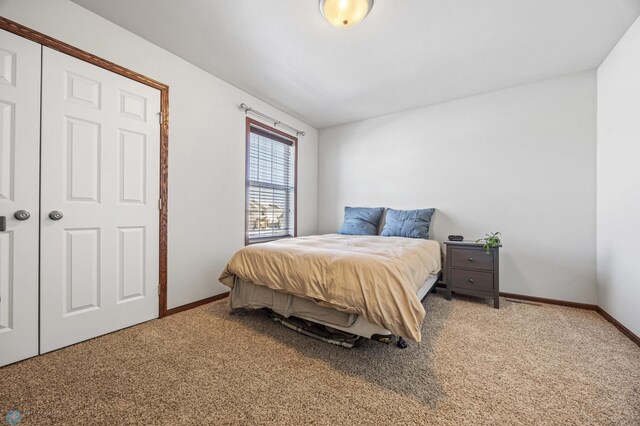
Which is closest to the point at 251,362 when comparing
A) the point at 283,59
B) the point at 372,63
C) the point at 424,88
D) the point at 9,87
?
the point at 9,87

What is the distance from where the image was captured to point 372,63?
8.07ft

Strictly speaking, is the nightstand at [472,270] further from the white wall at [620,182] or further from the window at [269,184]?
the window at [269,184]

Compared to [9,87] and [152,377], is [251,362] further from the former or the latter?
[9,87]

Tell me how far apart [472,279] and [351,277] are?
184 centimetres

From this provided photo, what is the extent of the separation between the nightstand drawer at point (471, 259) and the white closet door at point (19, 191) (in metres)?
3.60

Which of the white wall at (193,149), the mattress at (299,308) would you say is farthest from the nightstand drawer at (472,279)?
the white wall at (193,149)

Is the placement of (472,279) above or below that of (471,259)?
below

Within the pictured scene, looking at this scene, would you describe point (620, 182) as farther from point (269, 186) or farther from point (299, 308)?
point (269, 186)

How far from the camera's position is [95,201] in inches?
73.8

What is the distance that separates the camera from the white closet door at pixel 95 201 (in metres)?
1.68

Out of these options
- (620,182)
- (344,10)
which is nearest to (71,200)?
(344,10)

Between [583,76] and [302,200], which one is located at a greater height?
[583,76]

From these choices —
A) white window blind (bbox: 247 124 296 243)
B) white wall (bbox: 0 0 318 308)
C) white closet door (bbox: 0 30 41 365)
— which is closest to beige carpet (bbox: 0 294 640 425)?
white closet door (bbox: 0 30 41 365)

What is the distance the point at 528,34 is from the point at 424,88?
102 centimetres
